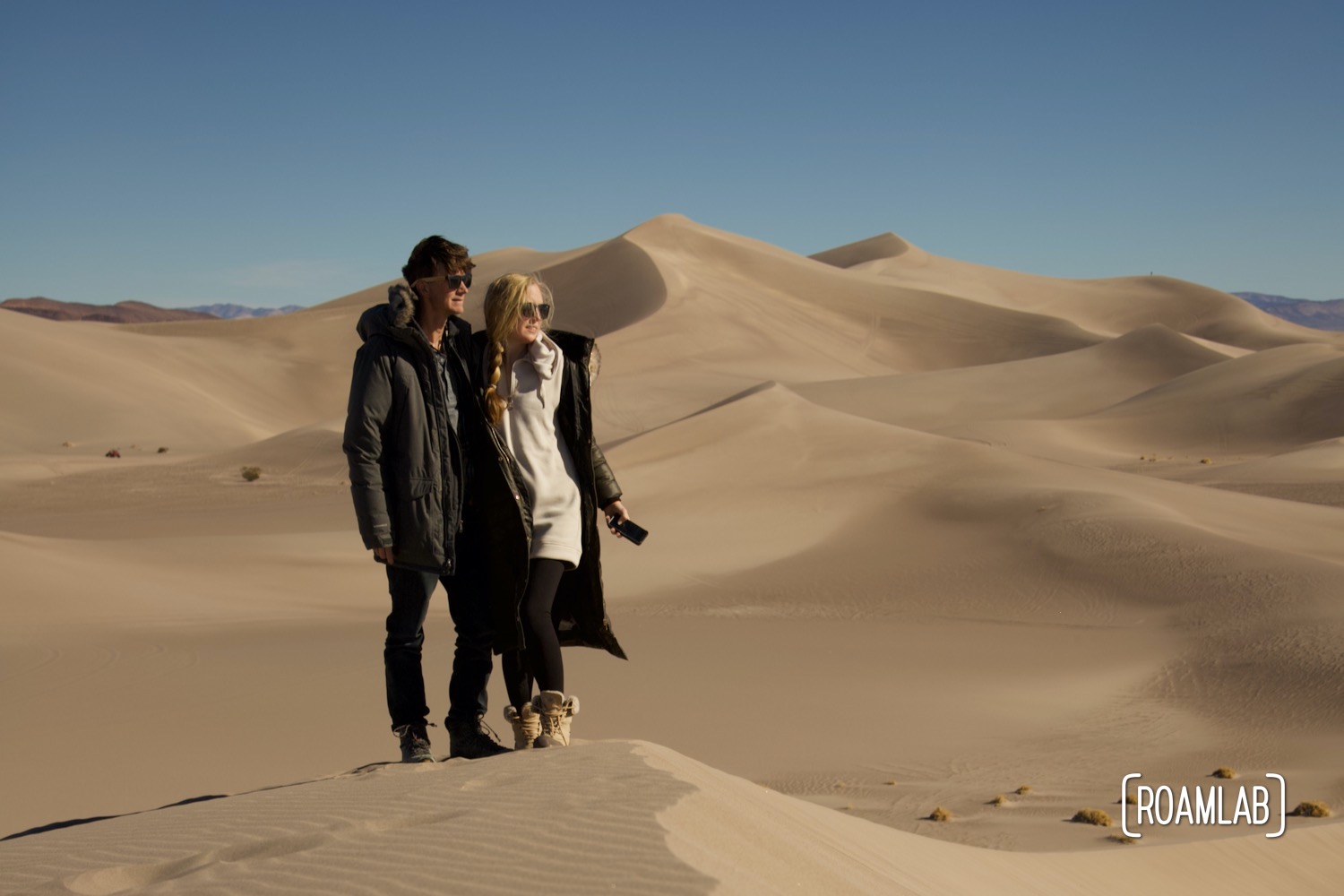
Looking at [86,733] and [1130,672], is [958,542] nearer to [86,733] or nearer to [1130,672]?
[1130,672]

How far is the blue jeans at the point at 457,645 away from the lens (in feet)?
16.0

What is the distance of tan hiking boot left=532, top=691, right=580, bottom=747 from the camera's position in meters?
4.87

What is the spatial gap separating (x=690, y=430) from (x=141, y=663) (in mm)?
12843

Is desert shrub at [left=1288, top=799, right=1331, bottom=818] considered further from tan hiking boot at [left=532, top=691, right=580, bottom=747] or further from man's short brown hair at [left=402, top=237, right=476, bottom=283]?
man's short brown hair at [left=402, top=237, right=476, bottom=283]

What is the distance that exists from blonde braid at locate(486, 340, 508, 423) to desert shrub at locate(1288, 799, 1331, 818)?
4463 mm

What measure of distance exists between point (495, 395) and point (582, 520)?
0.60 metres

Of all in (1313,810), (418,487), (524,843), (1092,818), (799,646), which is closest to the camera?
(524,843)

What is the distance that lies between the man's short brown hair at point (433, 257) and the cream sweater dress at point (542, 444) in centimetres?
43

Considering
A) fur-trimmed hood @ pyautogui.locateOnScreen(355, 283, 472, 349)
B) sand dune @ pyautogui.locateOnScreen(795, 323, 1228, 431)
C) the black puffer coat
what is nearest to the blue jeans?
the black puffer coat

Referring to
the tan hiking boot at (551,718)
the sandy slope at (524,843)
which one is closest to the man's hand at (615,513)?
the tan hiking boot at (551,718)

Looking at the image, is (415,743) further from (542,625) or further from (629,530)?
(629,530)

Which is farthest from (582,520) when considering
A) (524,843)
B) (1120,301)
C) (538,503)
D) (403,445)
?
(1120,301)

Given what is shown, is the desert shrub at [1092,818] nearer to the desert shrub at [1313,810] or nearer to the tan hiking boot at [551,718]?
the desert shrub at [1313,810]

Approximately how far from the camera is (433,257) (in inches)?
192
